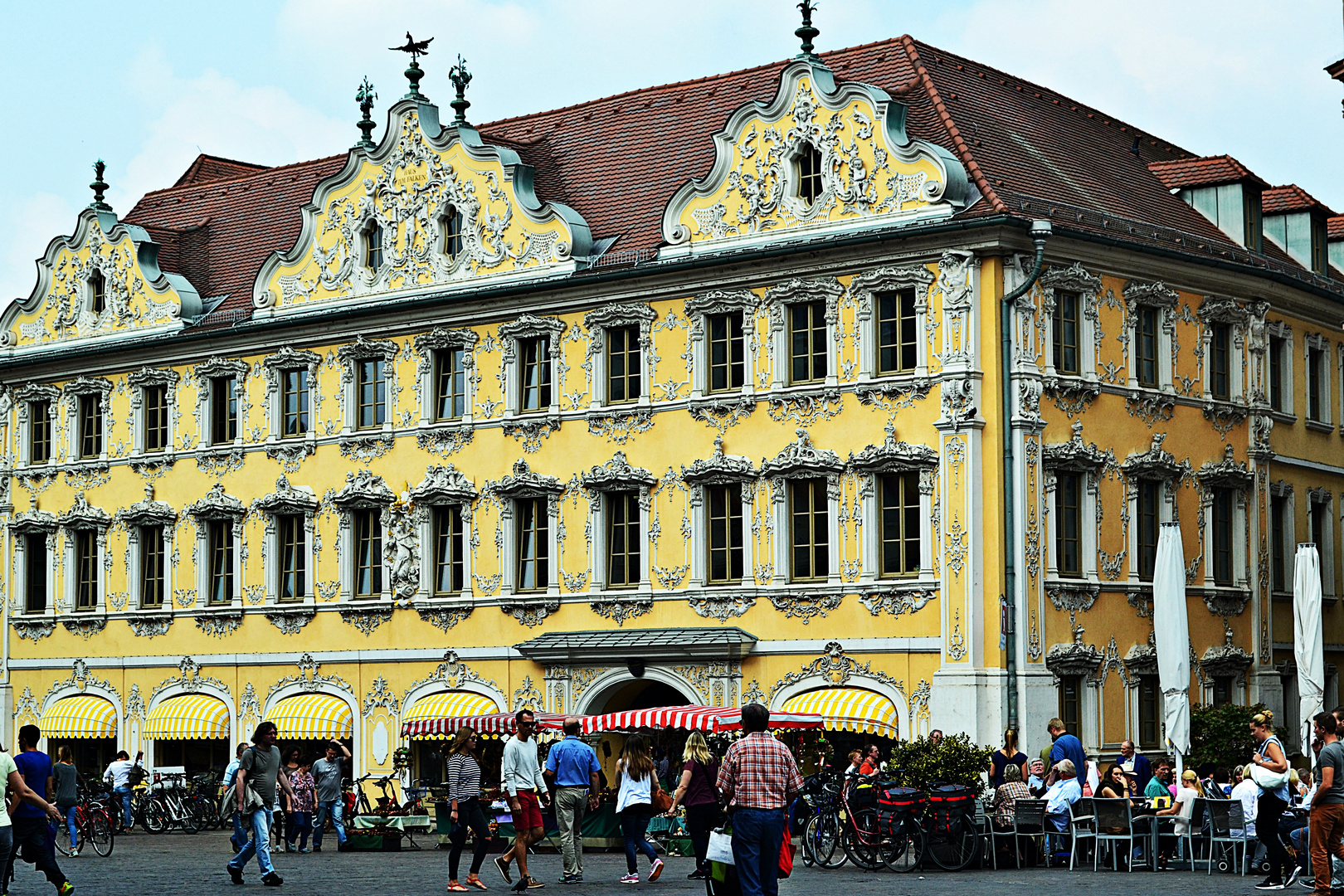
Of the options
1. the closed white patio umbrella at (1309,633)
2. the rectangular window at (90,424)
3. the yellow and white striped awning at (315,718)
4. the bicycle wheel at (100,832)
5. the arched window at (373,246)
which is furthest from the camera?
the rectangular window at (90,424)

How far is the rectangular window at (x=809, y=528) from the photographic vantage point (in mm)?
39125

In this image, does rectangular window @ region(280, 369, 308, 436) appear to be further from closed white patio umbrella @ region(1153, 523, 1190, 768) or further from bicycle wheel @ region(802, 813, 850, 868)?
bicycle wheel @ region(802, 813, 850, 868)

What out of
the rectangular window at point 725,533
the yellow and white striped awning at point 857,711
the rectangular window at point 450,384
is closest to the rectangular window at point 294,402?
the rectangular window at point 450,384

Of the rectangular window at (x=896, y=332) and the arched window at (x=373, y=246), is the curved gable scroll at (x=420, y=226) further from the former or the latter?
the rectangular window at (x=896, y=332)

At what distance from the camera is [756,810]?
1847 centimetres

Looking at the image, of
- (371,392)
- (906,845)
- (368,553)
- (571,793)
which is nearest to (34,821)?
(571,793)

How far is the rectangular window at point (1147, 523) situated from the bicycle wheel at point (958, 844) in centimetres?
1292

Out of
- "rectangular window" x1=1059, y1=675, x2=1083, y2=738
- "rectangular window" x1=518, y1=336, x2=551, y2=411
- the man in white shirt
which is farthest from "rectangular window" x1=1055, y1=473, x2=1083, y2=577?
the man in white shirt

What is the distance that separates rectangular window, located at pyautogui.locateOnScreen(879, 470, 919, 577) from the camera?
38.2 m

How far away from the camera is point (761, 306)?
1570 inches

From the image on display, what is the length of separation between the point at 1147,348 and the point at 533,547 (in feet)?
38.9

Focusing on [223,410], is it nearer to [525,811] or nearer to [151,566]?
[151,566]

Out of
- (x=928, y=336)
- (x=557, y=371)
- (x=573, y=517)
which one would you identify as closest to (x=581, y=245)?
(x=557, y=371)

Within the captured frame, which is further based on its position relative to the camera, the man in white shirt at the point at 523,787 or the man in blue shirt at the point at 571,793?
the man in blue shirt at the point at 571,793
